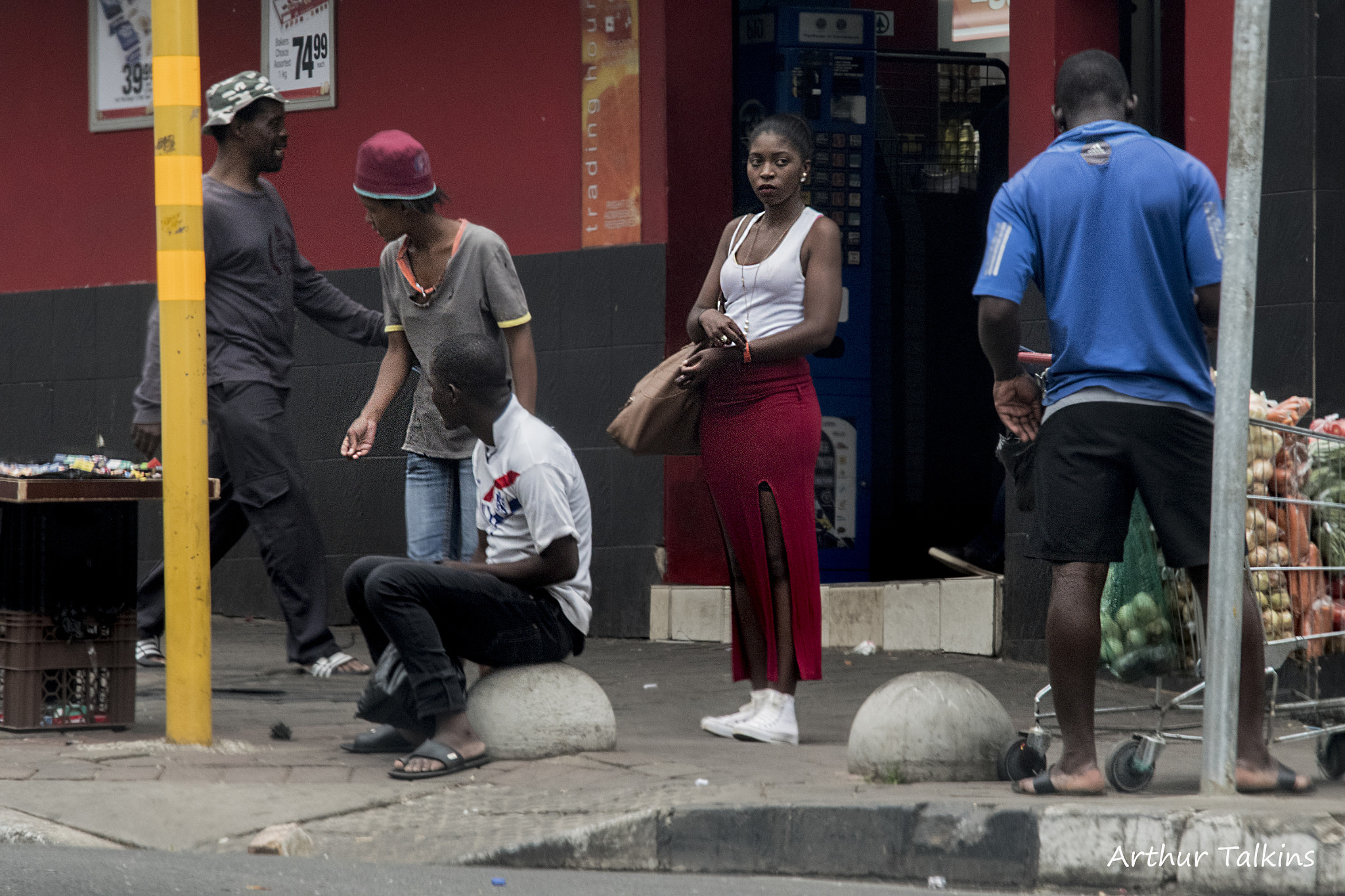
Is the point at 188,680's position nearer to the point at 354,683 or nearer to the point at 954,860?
the point at 354,683

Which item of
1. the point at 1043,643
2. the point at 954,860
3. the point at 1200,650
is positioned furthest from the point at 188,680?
the point at 1043,643

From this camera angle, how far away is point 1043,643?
7141 millimetres

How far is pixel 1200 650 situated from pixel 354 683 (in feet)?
11.2

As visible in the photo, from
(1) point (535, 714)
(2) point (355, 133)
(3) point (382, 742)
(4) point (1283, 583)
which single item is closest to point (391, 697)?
(3) point (382, 742)

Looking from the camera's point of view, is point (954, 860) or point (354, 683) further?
point (354, 683)

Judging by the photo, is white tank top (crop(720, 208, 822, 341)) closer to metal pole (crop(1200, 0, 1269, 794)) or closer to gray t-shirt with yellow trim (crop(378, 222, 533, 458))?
gray t-shirt with yellow trim (crop(378, 222, 533, 458))

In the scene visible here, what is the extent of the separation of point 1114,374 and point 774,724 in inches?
66.7

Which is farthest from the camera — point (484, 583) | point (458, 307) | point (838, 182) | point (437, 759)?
point (838, 182)

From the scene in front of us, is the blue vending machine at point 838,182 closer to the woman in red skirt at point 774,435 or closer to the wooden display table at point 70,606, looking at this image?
the woman in red skirt at point 774,435

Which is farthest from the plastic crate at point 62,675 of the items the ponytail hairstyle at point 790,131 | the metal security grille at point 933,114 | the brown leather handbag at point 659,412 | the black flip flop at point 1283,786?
the metal security grille at point 933,114

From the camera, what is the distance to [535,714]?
5.20 meters

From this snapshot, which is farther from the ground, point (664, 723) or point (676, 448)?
point (676, 448)

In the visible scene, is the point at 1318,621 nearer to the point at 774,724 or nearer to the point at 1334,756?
the point at 1334,756

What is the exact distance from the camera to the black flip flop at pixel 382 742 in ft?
17.6
